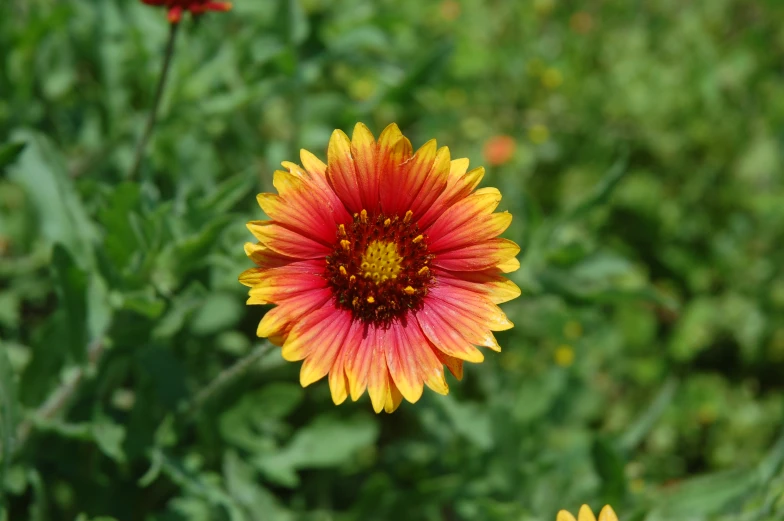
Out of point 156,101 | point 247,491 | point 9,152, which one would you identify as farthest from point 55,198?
point 247,491

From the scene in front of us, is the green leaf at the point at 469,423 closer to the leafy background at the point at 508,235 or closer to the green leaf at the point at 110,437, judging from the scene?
the leafy background at the point at 508,235

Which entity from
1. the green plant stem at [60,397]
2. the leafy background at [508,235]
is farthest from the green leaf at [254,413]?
the green plant stem at [60,397]

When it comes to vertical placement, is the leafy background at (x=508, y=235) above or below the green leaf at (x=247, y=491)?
above

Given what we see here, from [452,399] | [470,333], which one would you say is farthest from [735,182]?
[470,333]

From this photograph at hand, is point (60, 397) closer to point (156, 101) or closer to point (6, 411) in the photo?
point (6, 411)

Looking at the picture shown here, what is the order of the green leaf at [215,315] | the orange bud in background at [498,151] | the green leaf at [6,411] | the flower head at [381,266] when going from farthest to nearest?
the orange bud in background at [498,151], the green leaf at [215,315], the green leaf at [6,411], the flower head at [381,266]

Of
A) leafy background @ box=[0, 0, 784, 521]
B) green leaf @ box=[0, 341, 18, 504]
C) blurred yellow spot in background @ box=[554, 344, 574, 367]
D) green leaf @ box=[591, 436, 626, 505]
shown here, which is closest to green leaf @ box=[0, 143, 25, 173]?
leafy background @ box=[0, 0, 784, 521]
